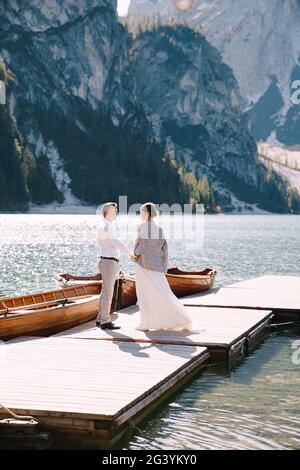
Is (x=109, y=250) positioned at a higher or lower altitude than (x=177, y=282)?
higher

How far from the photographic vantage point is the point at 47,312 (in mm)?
18594

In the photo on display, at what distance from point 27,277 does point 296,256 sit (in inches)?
1162

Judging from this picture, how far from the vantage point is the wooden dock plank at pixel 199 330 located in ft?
58.3

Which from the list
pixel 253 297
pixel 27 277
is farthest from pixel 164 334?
pixel 27 277

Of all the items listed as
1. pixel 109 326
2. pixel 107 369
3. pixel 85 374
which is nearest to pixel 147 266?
pixel 109 326

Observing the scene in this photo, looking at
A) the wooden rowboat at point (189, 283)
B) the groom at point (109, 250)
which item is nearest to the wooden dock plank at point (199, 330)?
the groom at point (109, 250)

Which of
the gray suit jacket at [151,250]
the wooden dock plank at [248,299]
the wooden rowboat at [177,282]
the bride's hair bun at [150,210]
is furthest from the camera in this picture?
the wooden dock plank at [248,299]

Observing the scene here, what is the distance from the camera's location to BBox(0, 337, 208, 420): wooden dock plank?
455 inches

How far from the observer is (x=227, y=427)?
12.9m

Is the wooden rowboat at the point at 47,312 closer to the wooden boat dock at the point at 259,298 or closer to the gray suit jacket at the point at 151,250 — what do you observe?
the gray suit jacket at the point at 151,250

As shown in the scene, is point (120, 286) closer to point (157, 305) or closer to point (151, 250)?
point (157, 305)

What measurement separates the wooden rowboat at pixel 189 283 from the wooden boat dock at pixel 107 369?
5.52m

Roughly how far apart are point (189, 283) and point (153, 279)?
10740 millimetres
